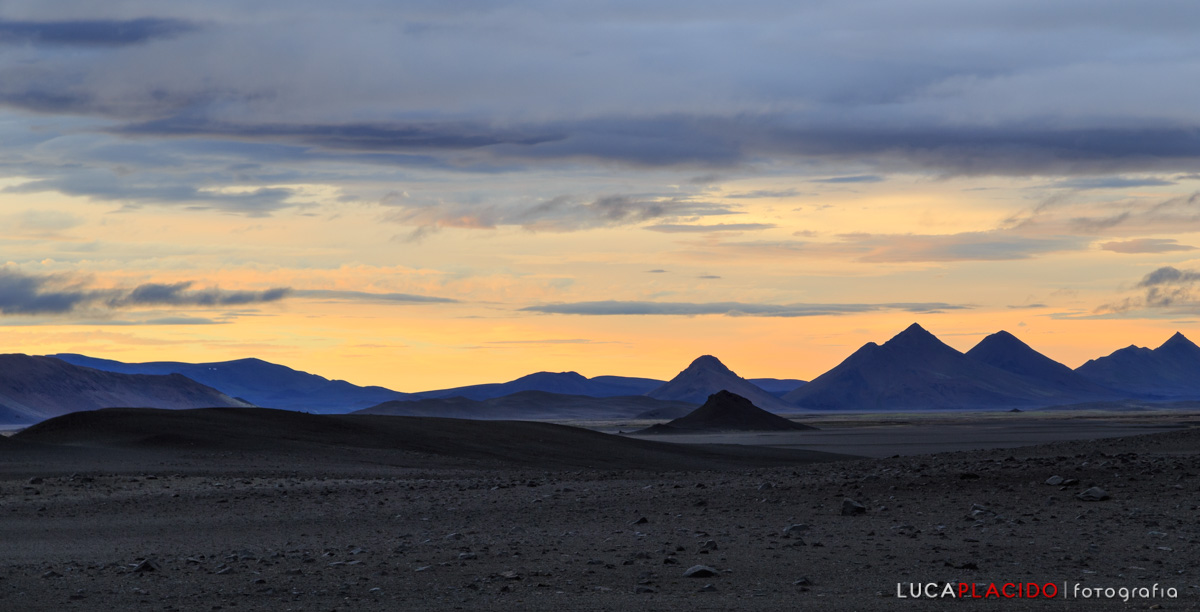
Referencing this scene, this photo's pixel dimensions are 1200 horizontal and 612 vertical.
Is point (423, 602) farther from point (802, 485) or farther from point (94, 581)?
point (802, 485)

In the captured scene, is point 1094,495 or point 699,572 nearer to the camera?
point 699,572

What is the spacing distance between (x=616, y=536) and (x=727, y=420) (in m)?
122

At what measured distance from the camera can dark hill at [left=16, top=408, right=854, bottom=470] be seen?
42.3 m

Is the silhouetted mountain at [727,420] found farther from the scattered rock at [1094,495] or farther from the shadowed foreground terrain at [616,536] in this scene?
the scattered rock at [1094,495]

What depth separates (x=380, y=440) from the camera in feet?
159

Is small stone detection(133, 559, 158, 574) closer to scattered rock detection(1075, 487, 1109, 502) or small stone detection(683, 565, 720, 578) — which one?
small stone detection(683, 565, 720, 578)

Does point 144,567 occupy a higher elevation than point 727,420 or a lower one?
lower

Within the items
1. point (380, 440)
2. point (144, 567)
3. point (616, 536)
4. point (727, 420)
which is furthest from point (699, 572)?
point (727, 420)

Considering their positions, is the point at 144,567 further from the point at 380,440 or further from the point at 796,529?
the point at 380,440

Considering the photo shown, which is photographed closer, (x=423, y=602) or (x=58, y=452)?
(x=423, y=602)

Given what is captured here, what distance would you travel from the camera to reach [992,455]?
2484 centimetres

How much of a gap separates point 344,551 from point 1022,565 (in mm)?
8211

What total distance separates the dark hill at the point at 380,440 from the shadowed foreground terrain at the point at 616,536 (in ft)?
42.1

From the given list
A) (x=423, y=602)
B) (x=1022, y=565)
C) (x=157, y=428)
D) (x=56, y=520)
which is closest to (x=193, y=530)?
(x=56, y=520)
